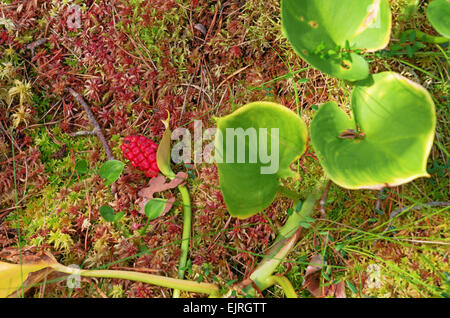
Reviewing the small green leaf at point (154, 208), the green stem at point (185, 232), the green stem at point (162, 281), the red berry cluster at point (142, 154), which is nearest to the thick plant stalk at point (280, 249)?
the green stem at point (162, 281)

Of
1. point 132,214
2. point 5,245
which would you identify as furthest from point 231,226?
point 5,245

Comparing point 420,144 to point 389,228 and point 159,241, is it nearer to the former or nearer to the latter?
point 389,228

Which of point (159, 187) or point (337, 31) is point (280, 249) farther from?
point (337, 31)

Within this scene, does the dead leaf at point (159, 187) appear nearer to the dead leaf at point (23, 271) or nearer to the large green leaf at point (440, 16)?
the dead leaf at point (23, 271)

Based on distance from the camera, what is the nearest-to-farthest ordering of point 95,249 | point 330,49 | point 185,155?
1. point 330,49
2. point 95,249
3. point 185,155

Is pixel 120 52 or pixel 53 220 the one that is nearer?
pixel 53 220

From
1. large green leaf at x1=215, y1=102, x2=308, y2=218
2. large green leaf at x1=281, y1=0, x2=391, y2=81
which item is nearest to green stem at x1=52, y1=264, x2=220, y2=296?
large green leaf at x1=215, y1=102, x2=308, y2=218
